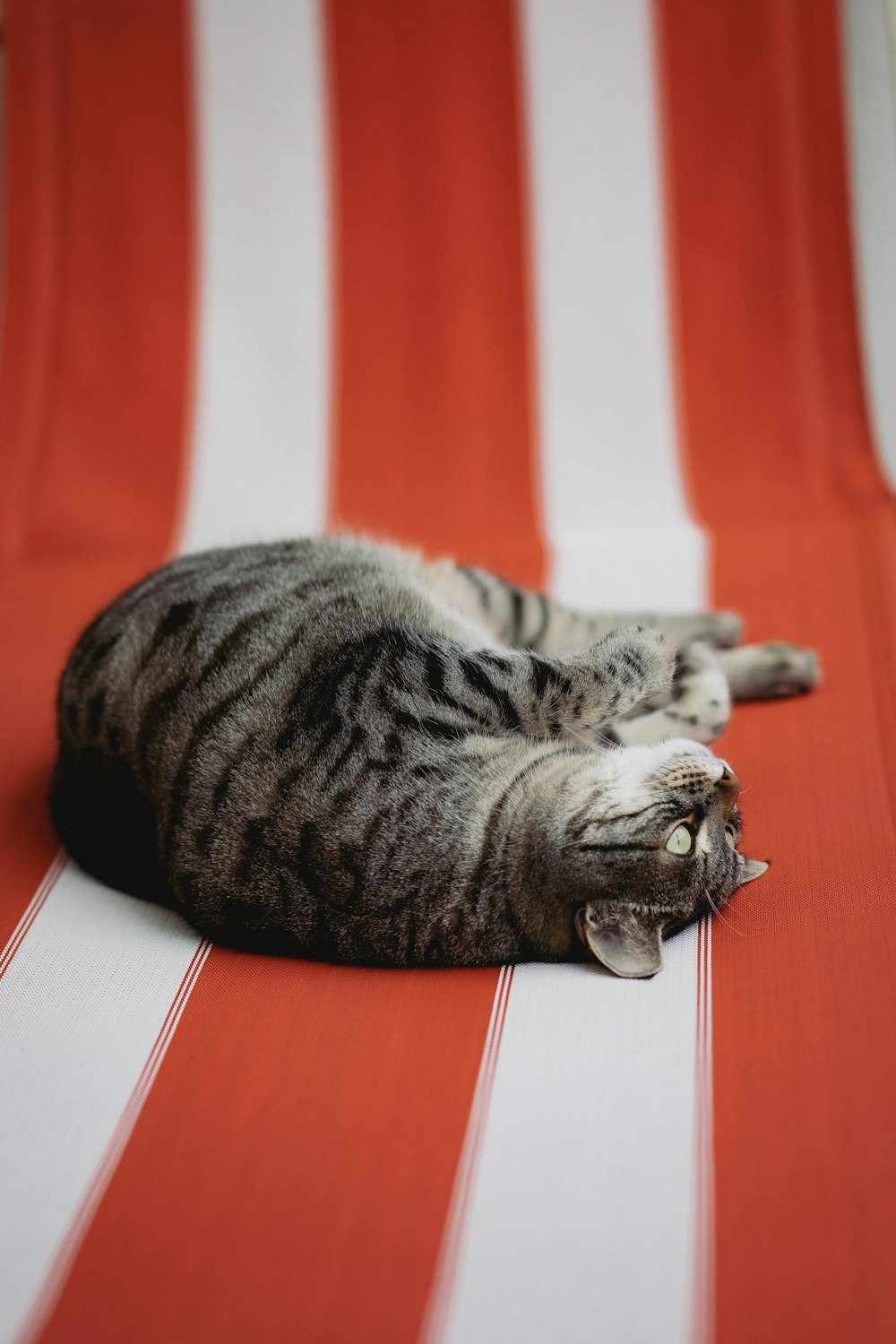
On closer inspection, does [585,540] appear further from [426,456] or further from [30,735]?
[30,735]

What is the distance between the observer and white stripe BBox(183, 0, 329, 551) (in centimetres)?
273

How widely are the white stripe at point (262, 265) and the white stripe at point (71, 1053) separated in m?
1.27

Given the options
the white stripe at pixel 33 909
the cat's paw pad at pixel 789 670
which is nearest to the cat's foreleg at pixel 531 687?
the cat's paw pad at pixel 789 670

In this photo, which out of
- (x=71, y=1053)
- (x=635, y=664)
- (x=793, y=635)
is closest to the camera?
(x=71, y=1053)

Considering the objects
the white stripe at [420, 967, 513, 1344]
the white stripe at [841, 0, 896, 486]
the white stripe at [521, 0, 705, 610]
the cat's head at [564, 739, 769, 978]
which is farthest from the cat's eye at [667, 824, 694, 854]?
the white stripe at [841, 0, 896, 486]

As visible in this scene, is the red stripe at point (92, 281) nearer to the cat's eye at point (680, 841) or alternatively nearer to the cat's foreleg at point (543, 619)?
the cat's foreleg at point (543, 619)

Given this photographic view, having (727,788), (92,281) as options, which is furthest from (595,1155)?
(92,281)

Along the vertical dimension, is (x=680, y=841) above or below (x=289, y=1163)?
above

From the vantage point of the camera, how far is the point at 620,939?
1.44 metres

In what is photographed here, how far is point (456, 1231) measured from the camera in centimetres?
118

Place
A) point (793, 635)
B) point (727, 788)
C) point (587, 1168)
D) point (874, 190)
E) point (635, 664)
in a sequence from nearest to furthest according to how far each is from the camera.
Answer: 1. point (587, 1168)
2. point (727, 788)
3. point (635, 664)
4. point (793, 635)
5. point (874, 190)

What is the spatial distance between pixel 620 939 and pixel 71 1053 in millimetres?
622

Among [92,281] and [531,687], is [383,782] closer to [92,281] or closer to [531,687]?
[531,687]

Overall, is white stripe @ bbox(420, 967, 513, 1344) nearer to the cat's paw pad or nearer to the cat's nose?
the cat's nose
